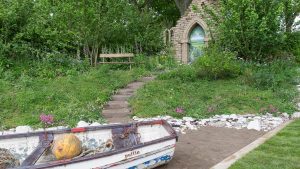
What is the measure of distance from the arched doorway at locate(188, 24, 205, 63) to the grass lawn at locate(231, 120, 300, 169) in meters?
11.7

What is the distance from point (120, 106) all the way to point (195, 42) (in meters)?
9.53

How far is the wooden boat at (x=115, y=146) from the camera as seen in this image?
571 cm

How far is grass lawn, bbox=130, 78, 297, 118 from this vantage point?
11.2 meters

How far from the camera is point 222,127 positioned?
9977 mm

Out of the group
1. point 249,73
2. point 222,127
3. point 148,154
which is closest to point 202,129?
point 222,127

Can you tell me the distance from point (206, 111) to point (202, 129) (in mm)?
1416

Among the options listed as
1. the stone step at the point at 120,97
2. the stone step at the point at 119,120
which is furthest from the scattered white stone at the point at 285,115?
the stone step at the point at 120,97

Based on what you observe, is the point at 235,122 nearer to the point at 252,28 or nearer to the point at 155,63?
the point at 252,28

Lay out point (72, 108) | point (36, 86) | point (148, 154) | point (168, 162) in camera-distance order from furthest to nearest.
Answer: point (36, 86)
point (72, 108)
point (168, 162)
point (148, 154)

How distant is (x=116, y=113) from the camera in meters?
11.2

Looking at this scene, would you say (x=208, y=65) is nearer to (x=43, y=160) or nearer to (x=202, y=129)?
(x=202, y=129)

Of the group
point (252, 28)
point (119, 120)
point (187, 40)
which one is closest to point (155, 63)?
point (187, 40)

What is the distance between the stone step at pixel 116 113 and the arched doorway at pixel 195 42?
9330 mm

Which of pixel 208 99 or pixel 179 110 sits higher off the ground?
pixel 208 99
